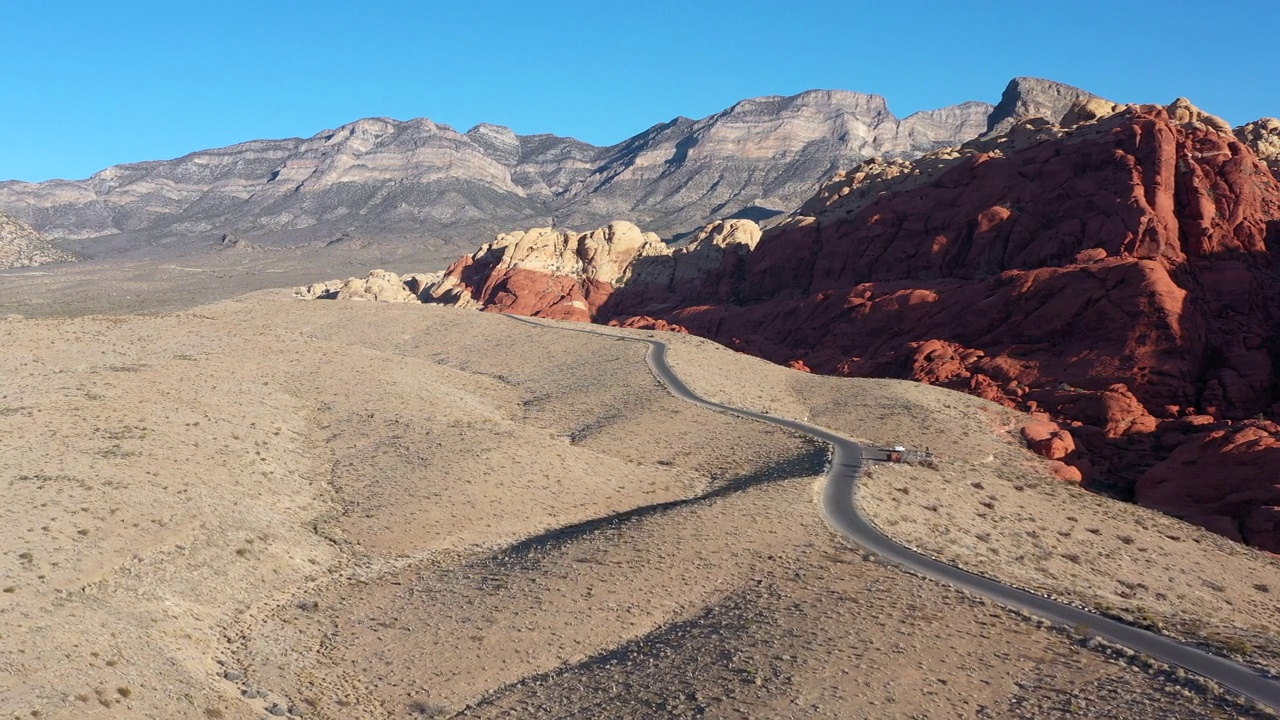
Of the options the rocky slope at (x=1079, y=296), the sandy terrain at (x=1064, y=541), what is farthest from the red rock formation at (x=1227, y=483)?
the sandy terrain at (x=1064, y=541)

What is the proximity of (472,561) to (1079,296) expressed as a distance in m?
41.6

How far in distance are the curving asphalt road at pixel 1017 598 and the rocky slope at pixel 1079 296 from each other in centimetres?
1267

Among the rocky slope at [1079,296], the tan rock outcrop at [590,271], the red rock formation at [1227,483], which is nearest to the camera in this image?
the red rock formation at [1227,483]

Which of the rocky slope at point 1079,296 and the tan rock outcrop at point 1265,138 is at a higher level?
the tan rock outcrop at point 1265,138

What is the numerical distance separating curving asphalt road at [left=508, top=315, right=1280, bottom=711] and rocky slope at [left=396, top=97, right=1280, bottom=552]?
12.7 meters

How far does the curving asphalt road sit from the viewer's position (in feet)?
61.6

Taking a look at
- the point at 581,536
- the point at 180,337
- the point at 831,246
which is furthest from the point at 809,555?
the point at 831,246

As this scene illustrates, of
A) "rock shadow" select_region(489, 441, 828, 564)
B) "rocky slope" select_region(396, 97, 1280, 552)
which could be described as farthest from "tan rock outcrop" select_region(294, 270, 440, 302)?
"rock shadow" select_region(489, 441, 828, 564)

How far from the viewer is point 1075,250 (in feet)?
205

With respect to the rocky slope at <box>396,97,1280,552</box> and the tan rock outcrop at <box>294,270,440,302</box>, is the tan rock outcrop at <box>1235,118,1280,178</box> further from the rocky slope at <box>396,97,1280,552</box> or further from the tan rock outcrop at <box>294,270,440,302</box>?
the tan rock outcrop at <box>294,270,440,302</box>

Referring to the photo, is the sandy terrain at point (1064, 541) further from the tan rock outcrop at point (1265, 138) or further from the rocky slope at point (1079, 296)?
the tan rock outcrop at point (1265, 138)

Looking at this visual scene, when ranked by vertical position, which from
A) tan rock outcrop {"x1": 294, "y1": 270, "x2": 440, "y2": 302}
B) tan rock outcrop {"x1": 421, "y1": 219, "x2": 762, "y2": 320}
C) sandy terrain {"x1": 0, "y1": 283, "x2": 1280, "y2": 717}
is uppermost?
tan rock outcrop {"x1": 421, "y1": 219, "x2": 762, "y2": 320}

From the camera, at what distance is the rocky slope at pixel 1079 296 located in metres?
42.9

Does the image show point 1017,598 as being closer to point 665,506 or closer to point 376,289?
point 665,506
